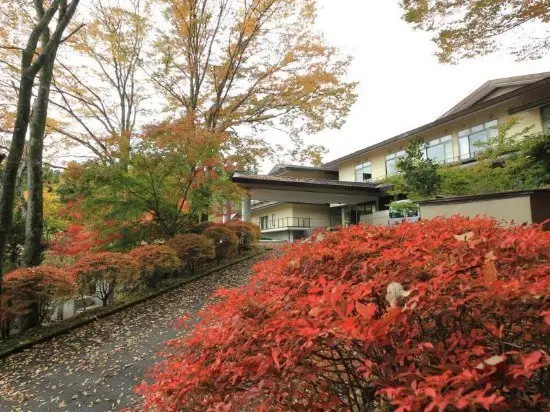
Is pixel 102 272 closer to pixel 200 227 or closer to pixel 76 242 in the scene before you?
pixel 76 242

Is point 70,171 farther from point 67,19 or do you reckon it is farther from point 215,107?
point 215,107

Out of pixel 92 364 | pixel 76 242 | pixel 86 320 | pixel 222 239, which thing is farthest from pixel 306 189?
pixel 92 364

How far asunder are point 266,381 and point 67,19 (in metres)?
8.06

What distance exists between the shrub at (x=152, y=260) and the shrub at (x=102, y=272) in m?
0.53

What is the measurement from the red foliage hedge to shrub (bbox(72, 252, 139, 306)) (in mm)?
5938

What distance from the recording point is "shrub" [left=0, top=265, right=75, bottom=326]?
5.93 meters

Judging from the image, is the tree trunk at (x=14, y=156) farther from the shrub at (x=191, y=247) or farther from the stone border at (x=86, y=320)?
the shrub at (x=191, y=247)

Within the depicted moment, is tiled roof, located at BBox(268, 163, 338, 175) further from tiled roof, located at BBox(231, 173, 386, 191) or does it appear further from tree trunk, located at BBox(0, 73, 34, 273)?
tree trunk, located at BBox(0, 73, 34, 273)

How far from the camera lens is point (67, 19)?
6.85 meters

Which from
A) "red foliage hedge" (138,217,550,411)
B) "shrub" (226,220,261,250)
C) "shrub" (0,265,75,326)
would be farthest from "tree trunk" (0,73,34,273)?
"shrub" (226,220,261,250)

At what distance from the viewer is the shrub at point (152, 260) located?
8.56 m

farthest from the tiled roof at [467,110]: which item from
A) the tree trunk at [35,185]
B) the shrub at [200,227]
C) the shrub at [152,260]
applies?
the tree trunk at [35,185]

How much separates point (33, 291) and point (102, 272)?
1.32 meters

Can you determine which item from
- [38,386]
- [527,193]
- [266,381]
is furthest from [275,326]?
[527,193]
